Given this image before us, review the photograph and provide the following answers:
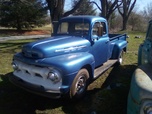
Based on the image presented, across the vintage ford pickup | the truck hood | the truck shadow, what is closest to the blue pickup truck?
the truck hood

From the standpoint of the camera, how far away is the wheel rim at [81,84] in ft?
16.8

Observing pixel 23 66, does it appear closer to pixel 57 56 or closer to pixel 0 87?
pixel 57 56

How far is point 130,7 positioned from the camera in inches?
1393

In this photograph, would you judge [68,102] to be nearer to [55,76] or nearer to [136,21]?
[55,76]

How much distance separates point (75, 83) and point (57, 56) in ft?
2.39

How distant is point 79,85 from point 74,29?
6.38 ft

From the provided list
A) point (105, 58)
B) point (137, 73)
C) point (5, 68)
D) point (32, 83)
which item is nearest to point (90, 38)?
point (105, 58)

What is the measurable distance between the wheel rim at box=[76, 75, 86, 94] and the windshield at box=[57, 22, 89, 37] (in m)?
1.41

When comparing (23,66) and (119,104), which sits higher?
(23,66)

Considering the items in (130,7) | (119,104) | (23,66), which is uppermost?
(130,7)

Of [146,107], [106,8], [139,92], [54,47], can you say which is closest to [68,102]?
[54,47]

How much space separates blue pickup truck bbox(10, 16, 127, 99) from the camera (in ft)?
15.2

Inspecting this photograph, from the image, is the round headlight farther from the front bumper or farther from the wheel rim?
the wheel rim

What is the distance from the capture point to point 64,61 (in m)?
4.77
